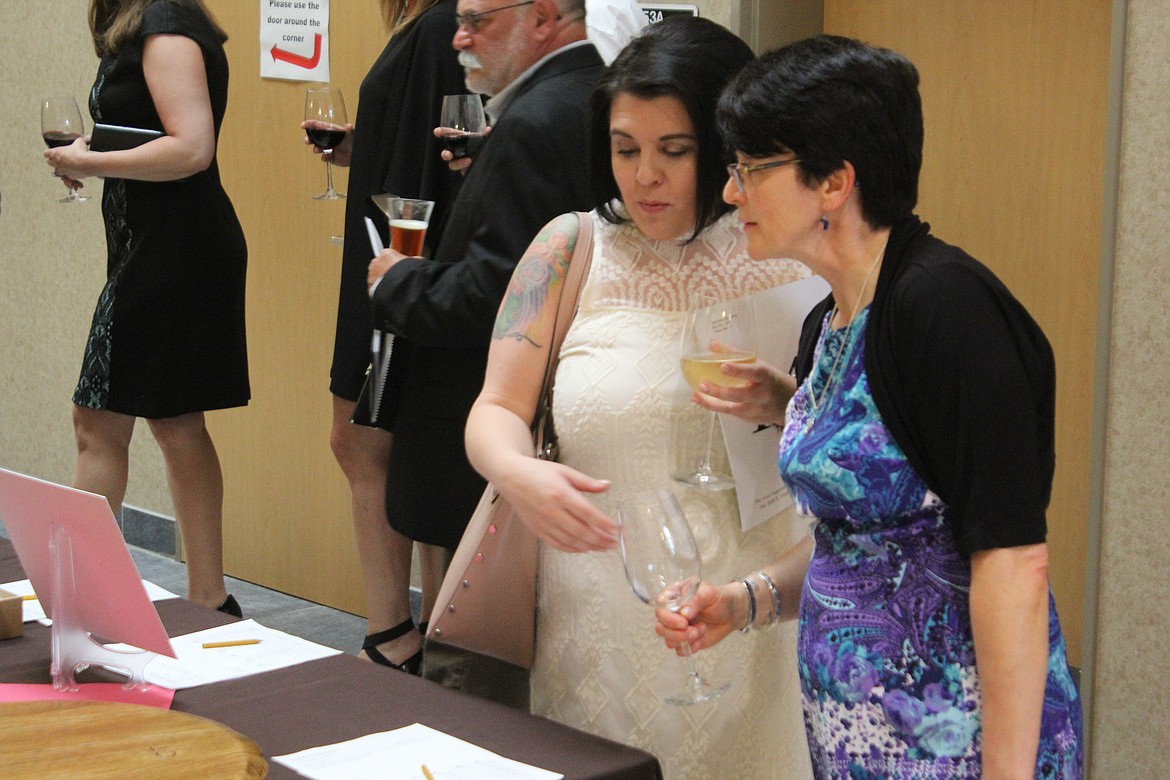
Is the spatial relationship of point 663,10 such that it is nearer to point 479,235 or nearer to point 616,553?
point 479,235

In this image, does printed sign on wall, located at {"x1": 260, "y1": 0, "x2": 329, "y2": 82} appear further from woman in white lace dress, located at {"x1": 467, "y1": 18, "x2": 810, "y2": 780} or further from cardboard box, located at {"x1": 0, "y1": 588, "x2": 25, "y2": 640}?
cardboard box, located at {"x1": 0, "y1": 588, "x2": 25, "y2": 640}

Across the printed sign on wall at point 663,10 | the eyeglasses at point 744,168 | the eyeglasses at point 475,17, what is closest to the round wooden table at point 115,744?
the eyeglasses at point 744,168

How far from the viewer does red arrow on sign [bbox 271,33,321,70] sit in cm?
451

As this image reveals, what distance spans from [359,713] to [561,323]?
2.08 ft

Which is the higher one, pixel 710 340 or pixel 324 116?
pixel 324 116

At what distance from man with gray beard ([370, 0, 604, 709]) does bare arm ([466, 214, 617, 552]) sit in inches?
13.7

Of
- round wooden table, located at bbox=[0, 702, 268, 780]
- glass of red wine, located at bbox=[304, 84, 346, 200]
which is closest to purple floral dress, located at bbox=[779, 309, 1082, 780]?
round wooden table, located at bbox=[0, 702, 268, 780]

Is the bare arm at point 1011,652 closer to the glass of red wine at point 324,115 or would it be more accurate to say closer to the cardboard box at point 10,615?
the cardboard box at point 10,615

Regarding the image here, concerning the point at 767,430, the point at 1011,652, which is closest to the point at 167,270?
the point at 767,430

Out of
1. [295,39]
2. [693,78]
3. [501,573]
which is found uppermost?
[295,39]

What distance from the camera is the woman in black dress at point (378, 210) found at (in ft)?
10.3

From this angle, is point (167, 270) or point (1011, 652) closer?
point (1011, 652)

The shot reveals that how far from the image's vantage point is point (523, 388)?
193 centimetres

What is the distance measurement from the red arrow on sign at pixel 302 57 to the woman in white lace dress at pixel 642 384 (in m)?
2.81
